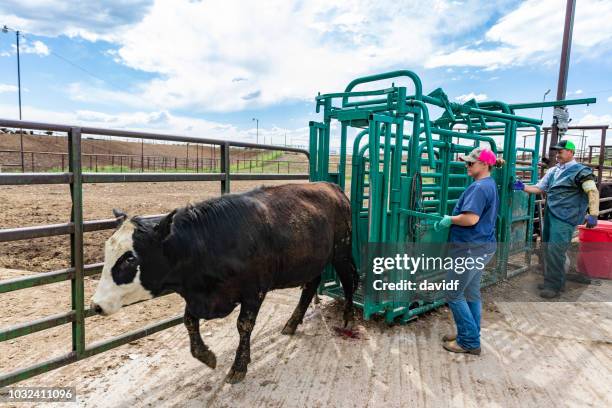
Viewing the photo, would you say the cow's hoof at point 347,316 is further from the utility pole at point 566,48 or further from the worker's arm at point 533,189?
the utility pole at point 566,48

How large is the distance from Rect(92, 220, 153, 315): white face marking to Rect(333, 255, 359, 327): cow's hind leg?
6.75 ft

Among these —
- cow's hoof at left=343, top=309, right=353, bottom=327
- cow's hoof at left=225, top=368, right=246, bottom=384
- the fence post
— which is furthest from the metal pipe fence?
cow's hoof at left=225, top=368, right=246, bottom=384

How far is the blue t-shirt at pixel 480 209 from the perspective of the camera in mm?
3330

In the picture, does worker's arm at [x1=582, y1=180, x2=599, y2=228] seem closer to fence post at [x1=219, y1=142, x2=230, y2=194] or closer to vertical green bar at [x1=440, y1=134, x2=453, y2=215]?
vertical green bar at [x1=440, y1=134, x2=453, y2=215]

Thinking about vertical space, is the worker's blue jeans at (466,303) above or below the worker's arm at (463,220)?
below

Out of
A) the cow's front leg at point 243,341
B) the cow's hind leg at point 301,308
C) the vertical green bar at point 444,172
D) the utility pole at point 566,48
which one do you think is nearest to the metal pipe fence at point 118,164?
the utility pole at point 566,48

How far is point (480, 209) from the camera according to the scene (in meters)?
3.32

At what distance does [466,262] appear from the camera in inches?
137

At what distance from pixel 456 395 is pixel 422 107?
244 centimetres

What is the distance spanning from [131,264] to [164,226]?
1.06 ft

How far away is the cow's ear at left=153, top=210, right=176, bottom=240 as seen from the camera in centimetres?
269

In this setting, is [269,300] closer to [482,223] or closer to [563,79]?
[482,223]

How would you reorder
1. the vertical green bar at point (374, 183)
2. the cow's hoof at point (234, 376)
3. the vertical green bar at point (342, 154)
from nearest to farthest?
the cow's hoof at point (234, 376) < the vertical green bar at point (374, 183) < the vertical green bar at point (342, 154)

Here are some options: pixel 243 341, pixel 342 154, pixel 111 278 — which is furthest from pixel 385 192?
pixel 111 278
